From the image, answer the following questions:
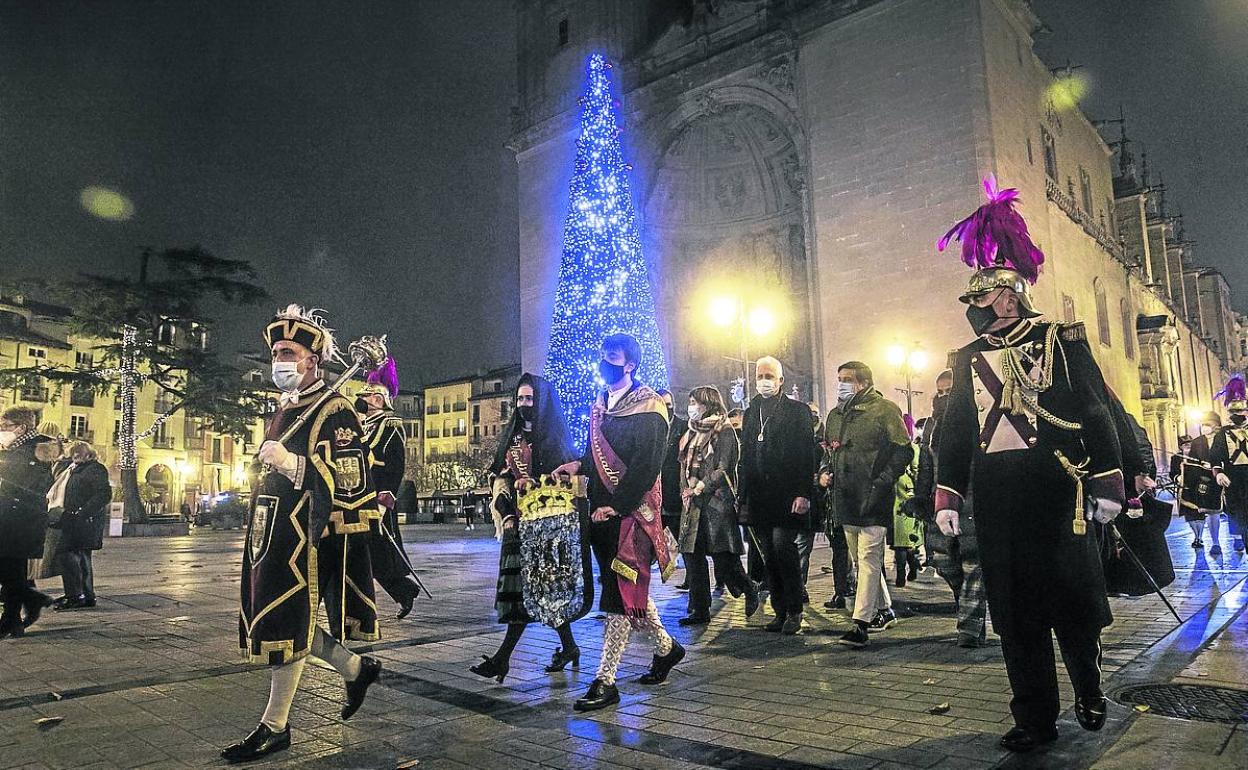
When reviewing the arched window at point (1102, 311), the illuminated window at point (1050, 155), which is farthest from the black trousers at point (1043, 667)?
the arched window at point (1102, 311)

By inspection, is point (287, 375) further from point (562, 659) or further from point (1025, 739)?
Answer: point (1025, 739)

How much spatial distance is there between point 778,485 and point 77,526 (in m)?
7.15

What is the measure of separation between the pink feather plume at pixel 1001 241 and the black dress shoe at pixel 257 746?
149 inches

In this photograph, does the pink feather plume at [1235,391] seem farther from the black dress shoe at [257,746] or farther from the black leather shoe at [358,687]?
the black dress shoe at [257,746]

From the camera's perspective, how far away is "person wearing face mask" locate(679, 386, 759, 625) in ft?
24.3

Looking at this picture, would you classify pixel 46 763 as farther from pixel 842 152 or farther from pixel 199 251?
pixel 199 251

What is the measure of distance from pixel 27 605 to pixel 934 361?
20.4m

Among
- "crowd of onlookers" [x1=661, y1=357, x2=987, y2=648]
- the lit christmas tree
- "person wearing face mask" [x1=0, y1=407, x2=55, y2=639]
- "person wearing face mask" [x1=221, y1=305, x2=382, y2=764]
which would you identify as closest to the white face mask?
"person wearing face mask" [x1=221, y1=305, x2=382, y2=764]

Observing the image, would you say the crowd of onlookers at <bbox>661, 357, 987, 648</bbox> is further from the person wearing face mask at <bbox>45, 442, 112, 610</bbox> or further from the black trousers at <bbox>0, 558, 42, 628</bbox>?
the person wearing face mask at <bbox>45, 442, 112, 610</bbox>

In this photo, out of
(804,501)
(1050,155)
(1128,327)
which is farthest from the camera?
(1128,327)

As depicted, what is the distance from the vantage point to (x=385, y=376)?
781 cm

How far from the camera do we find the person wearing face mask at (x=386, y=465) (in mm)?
7348

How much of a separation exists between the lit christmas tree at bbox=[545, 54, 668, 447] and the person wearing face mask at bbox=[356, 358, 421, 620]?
15221 millimetres

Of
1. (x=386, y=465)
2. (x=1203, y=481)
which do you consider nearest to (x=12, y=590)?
(x=386, y=465)
